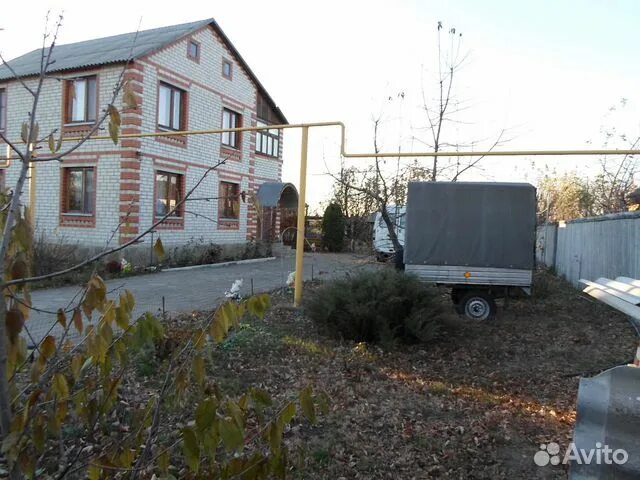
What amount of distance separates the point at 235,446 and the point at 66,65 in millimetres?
18707

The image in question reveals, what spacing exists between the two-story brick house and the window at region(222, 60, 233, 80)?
4 cm

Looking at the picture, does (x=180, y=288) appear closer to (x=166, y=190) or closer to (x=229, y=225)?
(x=166, y=190)

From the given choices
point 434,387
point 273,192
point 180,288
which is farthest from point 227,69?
point 434,387

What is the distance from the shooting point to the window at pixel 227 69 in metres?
21.0

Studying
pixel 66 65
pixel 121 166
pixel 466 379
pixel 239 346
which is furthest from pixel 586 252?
pixel 66 65

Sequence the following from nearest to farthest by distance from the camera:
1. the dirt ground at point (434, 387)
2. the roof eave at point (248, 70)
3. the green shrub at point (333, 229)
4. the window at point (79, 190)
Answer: the dirt ground at point (434, 387), the window at point (79, 190), the roof eave at point (248, 70), the green shrub at point (333, 229)

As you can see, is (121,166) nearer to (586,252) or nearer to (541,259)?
(586,252)

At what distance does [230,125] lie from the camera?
71.5 ft

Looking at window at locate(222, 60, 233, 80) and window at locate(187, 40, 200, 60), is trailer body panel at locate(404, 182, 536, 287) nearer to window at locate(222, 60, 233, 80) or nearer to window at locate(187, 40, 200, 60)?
window at locate(187, 40, 200, 60)

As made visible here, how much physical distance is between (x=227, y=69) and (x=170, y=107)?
4.21 metres

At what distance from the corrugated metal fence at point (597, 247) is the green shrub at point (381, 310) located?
17.0ft

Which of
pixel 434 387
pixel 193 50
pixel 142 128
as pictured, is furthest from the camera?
pixel 193 50

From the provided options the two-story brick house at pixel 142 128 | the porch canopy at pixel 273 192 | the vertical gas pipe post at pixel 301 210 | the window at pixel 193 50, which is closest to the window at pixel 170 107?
the two-story brick house at pixel 142 128

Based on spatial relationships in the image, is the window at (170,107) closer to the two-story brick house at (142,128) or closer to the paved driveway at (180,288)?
the two-story brick house at (142,128)
